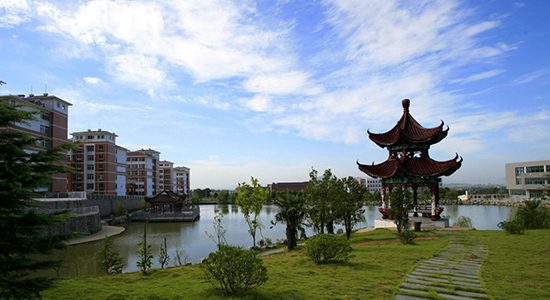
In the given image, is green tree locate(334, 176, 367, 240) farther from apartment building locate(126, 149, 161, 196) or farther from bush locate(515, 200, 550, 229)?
apartment building locate(126, 149, 161, 196)

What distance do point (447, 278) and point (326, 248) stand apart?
3.36 metres

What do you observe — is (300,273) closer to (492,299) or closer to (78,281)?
(492,299)

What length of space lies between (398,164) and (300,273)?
1574 centimetres

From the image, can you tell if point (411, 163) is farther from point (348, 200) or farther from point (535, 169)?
point (535, 169)

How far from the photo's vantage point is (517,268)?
941 cm

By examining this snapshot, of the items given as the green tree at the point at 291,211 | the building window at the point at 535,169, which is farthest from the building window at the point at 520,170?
the green tree at the point at 291,211

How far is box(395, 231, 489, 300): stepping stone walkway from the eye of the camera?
22.5 feet

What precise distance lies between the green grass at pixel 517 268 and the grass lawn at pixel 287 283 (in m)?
2.00

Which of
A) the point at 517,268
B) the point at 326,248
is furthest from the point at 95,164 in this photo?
the point at 517,268

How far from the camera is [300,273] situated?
898 cm

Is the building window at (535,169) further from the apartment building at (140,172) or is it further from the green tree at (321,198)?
the apartment building at (140,172)

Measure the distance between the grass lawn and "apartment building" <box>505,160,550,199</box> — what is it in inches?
2401

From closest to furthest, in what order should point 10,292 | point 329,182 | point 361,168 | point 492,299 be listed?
point 10,292 → point 492,299 → point 329,182 → point 361,168

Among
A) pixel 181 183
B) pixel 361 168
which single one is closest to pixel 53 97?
pixel 361 168
